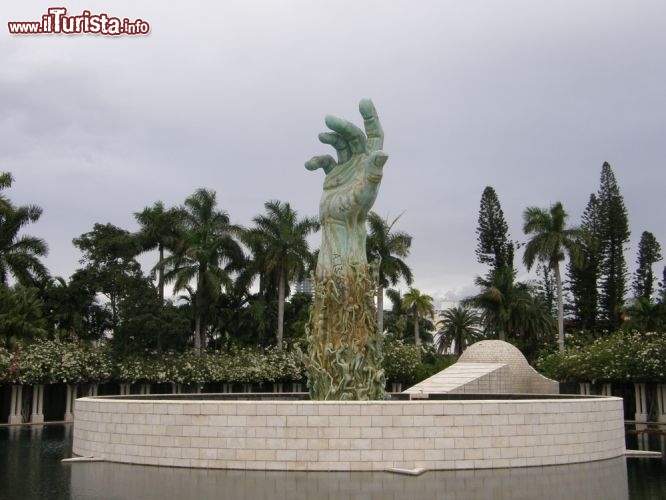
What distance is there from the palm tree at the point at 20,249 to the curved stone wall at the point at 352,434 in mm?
18575

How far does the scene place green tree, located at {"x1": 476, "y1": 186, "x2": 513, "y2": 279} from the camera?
44.4 m

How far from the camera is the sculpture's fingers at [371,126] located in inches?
660

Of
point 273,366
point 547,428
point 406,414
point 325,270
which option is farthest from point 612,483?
point 273,366

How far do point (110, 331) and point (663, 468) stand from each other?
2681 cm

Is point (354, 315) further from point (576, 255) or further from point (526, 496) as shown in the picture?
point (576, 255)

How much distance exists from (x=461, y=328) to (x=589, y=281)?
10373 mm

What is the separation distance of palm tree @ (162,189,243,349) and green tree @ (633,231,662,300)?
21854mm

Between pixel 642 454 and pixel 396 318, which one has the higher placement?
pixel 396 318

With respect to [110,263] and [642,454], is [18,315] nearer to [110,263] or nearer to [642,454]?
[110,263]

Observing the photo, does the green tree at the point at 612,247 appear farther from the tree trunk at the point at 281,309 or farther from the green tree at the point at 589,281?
the tree trunk at the point at 281,309

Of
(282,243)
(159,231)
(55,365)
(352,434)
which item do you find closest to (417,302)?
(282,243)

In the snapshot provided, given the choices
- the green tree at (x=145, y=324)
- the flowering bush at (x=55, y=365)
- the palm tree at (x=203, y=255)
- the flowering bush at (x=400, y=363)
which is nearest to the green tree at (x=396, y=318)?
the flowering bush at (x=400, y=363)

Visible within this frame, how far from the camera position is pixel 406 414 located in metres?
12.6

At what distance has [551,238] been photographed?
121 feet
